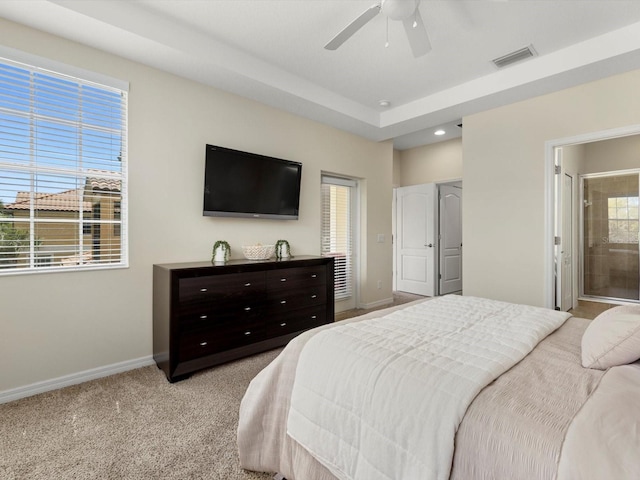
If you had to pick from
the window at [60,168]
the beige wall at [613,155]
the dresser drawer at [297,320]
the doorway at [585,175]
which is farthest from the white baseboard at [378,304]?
the beige wall at [613,155]

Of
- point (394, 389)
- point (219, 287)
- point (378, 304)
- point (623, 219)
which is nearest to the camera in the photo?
point (394, 389)

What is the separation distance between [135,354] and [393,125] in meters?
3.93

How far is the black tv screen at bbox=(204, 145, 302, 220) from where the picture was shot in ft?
10.3

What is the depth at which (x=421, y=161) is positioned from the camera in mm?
6117

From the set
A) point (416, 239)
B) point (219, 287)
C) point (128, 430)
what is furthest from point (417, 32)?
point (416, 239)

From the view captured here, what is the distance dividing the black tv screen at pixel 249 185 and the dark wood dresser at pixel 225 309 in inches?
25.4

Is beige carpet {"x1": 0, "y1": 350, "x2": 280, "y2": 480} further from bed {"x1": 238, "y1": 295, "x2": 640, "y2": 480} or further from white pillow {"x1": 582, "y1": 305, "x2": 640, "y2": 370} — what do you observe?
white pillow {"x1": 582, "y1": 305, "x2": 640, "y2": 370}

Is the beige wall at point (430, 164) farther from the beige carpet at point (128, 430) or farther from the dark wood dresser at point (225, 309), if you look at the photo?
the beige carpet at point (128, 430)

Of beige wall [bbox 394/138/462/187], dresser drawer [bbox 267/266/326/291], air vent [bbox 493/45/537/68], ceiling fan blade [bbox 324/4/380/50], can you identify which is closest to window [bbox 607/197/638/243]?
beige wall [bbox 394/138/462/187]

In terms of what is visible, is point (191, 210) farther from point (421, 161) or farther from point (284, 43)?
point (421, 161)

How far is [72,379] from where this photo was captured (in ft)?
8.17

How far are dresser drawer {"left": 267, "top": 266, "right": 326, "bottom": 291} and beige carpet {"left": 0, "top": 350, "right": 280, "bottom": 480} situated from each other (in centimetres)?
88

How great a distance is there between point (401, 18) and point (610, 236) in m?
5.51

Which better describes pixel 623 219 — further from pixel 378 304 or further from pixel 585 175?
pixel 378 304
